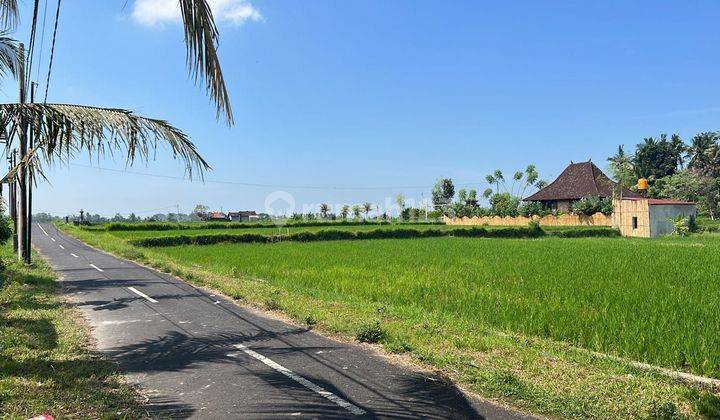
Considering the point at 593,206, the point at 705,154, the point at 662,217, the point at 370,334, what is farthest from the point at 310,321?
the point at 705,154

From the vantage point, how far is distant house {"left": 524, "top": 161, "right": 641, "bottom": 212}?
58875 millimetres

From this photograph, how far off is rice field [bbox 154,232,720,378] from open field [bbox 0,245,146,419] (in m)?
4.70

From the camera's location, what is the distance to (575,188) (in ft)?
199

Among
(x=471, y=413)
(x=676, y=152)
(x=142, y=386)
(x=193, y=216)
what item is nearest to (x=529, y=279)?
(x=471, y=413)

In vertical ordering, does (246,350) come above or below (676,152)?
below

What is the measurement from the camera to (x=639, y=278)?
1299 cm

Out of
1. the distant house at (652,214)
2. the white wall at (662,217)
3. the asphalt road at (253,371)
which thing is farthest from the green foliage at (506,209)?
the asphalt road at (253,371)

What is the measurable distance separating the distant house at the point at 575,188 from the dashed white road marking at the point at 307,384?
58091 mm

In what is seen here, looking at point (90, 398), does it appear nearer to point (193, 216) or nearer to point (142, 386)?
point (142, 386)

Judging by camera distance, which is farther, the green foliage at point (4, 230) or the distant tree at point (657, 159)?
the distant tree at point (657, 159)

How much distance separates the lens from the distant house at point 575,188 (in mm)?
58875

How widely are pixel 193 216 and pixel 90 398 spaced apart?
105875 mm

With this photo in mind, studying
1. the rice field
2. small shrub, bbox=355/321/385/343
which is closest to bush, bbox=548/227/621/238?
the rice field

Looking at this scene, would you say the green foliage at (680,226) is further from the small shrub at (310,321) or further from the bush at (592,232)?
the small shrub at (310,321)
